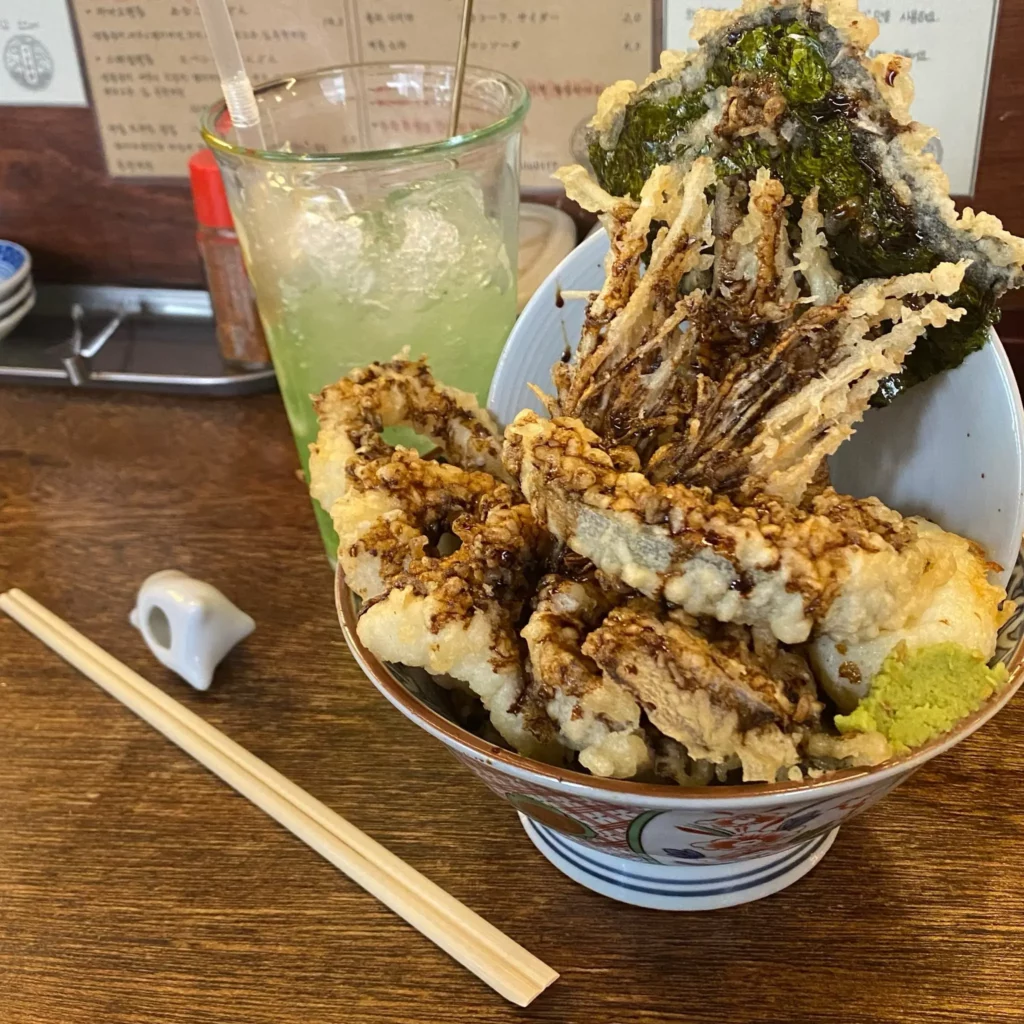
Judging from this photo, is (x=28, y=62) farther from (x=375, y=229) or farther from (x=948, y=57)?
(x=948, y=57)

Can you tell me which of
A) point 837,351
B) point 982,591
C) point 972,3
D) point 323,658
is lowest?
point 323,658

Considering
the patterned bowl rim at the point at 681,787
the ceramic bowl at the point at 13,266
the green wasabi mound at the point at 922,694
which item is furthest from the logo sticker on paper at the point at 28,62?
the green wasabi mound at the point at 922,694

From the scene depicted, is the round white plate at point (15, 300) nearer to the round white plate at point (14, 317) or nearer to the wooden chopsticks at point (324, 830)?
the round white plate at point (14, 317)

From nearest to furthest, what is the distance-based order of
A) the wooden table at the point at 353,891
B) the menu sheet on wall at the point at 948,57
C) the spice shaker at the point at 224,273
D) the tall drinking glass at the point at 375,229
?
the wooden table at the point at 353,891 → the tall drinking glass at the point at 375,229 → the menu sheet on wall at the point at 948,57 → the spice shaker at the point at 224,273

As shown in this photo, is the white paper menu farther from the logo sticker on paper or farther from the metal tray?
the metal tray

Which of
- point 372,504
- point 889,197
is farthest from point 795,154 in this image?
point 372,504

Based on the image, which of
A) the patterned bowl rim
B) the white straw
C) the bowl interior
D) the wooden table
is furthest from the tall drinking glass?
A: the patterned bowl rim

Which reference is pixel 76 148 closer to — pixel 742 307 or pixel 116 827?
pixel 116 827
